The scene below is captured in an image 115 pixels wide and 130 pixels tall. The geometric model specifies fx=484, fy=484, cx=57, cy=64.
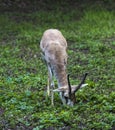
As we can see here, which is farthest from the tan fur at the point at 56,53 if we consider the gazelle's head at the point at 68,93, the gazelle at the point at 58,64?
the gazelle's head at the point at 68,93

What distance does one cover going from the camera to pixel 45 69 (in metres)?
10.5

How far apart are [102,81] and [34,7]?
9.46m

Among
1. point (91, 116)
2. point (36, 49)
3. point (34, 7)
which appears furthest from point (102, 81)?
point (34, 7)

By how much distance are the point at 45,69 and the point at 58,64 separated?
271 centimetres

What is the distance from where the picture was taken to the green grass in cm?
717

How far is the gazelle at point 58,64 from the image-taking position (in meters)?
7.43

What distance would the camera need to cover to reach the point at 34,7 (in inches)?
721

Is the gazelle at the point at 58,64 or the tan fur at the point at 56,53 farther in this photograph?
the tan fur at the point at 56,53

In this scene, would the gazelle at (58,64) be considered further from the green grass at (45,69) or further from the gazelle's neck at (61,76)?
the green grass at (45,69)

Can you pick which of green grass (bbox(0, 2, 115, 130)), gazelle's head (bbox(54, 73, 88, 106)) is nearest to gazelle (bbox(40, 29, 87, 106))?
gazelle's head (bbox(54, 73, 88, 106))

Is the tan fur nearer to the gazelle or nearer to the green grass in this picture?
the gazelle

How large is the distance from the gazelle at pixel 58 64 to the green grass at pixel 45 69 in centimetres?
23

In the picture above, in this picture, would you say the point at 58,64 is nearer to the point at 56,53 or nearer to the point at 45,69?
the point at 56,53

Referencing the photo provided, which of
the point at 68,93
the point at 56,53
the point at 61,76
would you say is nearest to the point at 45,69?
the point at 56,53
